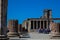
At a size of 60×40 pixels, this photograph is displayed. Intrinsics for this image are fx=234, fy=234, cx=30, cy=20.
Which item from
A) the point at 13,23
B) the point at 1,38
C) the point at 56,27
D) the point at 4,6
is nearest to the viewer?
the point at 1,38

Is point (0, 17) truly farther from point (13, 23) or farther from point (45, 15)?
point (45, 15)

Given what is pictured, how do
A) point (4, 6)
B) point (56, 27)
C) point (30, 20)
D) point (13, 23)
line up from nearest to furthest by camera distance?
point (4, 6)
point (56, 27)
point (13, 23)
point (30, 20)

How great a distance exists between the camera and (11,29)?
2725cm

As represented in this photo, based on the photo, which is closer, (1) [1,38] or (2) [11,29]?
(1) [1,38]

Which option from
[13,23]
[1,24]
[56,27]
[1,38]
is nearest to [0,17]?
[1,24]

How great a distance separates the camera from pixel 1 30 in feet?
47.6

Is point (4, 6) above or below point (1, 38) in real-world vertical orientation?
above

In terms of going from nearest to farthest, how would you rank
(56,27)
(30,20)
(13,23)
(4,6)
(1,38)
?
(1,38)
(4,6)
(56,27)
(13,23)
(30,20)

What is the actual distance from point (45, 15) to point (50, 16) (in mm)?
2426

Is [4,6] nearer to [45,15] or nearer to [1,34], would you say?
[1,34]

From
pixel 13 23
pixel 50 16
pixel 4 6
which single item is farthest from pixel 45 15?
pixel 4 6

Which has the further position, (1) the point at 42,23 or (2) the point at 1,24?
(1) the point at 42,23

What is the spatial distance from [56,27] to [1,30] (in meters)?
9.93

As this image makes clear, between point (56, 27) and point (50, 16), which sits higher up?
point (50, 16)
